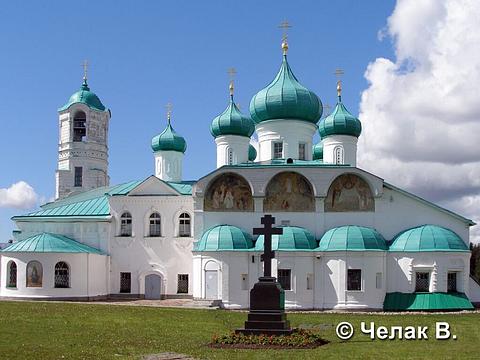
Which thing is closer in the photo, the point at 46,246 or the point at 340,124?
the point at 46,246

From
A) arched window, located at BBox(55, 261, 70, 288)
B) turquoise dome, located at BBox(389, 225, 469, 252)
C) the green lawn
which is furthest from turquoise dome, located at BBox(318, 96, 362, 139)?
arched window, located at BBox(55, 261, 70, 288)

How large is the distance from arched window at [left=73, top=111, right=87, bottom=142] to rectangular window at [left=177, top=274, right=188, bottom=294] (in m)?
12.1

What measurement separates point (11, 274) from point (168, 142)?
11.2 m

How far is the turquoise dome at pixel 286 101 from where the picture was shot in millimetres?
33844

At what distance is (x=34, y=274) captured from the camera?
3228 centimetres

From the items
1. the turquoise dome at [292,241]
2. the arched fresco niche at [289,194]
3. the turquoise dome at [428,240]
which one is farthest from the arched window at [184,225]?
the turquoise dome at [428,240]

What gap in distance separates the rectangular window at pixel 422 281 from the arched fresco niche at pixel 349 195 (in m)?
3.36

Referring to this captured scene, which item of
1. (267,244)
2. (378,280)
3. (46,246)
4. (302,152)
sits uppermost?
(302,152)

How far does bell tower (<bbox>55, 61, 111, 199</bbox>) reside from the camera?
41.6 metres

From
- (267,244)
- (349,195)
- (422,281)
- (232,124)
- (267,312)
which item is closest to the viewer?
(267,312)

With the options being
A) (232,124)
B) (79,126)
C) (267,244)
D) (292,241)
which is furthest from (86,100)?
(267,244)

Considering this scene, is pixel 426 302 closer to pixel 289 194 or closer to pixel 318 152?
pixel 289 194

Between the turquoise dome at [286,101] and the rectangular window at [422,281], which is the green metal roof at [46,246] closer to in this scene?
the turquoise dome at [286,101]

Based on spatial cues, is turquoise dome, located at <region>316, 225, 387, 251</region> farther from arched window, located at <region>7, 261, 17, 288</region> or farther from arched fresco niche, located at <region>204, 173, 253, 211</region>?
arched window, located at <region>7, 261, 17, 288</region>
